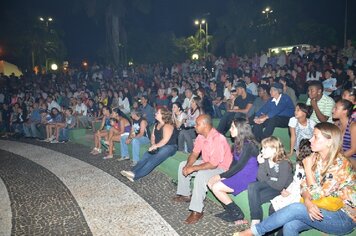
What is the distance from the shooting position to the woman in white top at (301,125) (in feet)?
19.3

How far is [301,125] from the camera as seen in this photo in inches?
238

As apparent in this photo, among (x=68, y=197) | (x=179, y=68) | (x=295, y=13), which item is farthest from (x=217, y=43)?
(x=68, y=197)

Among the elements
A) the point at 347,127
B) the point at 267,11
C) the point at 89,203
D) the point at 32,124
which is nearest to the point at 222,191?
the point at 347,127

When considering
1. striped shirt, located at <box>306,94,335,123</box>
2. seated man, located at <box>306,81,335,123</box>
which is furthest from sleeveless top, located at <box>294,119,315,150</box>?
striped shirt, located at <box>306,94,335,123</box>

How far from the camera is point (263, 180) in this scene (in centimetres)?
462

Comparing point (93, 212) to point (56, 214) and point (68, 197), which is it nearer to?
point (56, 214)

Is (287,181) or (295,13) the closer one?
(287,181)

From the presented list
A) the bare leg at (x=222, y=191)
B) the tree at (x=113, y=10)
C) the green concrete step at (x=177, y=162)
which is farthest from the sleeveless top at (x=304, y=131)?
the tree at (x=113, y=10)

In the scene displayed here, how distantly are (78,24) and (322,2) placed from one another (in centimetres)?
3775

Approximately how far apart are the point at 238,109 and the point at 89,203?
4.92 m

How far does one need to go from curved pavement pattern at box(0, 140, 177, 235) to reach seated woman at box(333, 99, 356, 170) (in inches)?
115

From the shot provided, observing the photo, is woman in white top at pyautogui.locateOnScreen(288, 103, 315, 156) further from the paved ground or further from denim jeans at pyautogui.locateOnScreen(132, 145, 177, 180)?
denim jeans at pyautogui.locateOnScreen(132, 145, 177, 180)

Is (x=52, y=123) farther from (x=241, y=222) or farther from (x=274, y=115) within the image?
(x=241, y=222)

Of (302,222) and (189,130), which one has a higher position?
(189,130)
